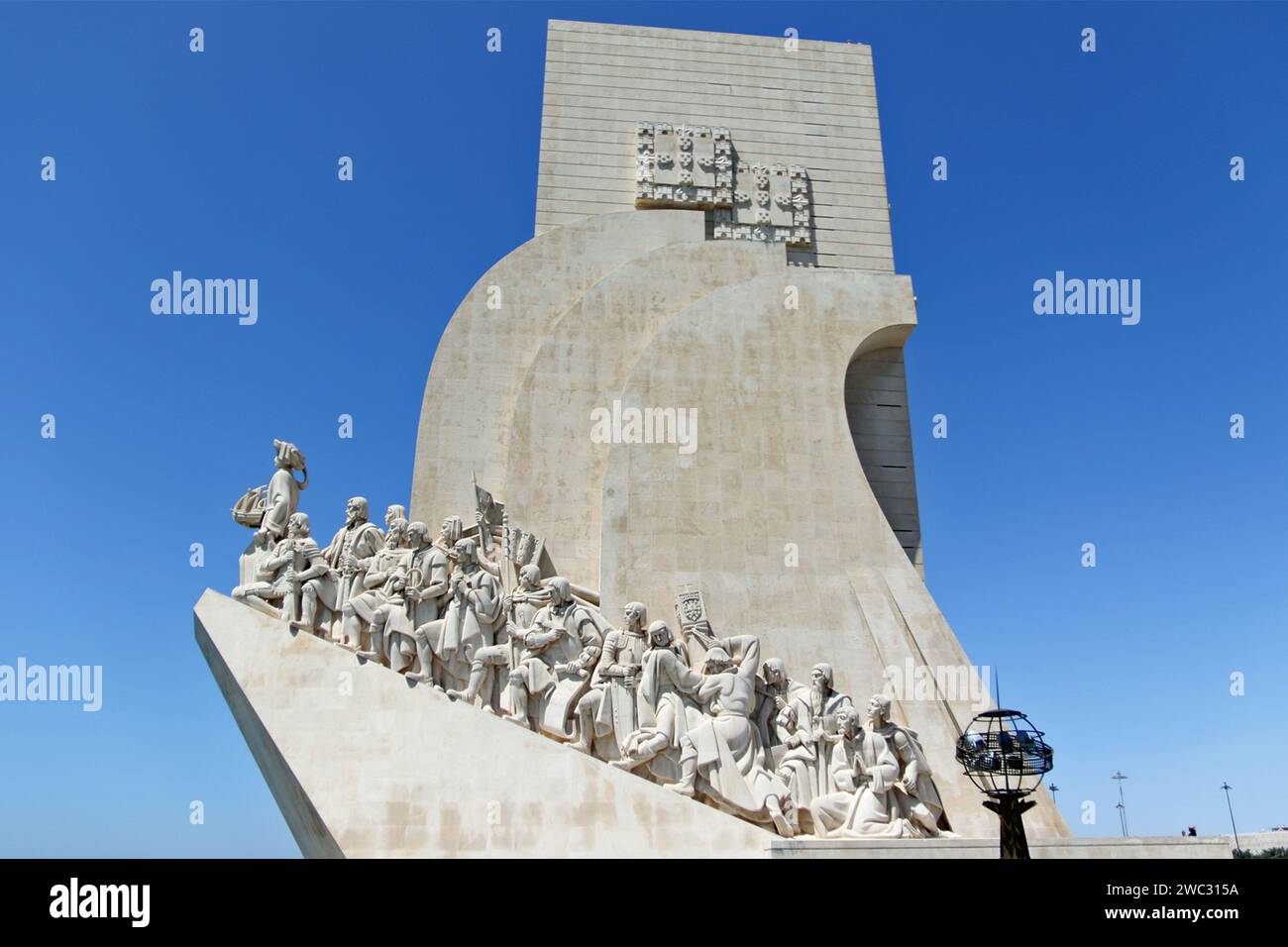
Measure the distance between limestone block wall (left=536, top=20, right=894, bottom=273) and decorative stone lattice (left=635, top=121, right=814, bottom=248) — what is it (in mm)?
209

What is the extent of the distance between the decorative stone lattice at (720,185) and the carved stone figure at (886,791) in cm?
699

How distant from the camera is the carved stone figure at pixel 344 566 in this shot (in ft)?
33.4

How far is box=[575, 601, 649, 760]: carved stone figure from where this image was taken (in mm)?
9641

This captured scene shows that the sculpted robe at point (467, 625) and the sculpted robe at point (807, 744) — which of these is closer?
the sculpted robe at point (807, 744)

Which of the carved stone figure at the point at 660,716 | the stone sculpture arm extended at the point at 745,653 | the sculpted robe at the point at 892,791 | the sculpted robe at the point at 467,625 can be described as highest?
the sculpted robe at the point at 467,625

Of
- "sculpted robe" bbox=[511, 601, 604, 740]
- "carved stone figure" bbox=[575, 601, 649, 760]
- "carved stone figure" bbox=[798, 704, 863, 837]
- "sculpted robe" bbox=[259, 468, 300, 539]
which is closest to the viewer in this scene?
"carved stone figure" bbox=[798, 704, 863, 837]

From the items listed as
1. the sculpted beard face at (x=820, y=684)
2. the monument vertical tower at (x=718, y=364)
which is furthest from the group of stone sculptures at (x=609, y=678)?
the monument vertical tower at (x=718, y=364)

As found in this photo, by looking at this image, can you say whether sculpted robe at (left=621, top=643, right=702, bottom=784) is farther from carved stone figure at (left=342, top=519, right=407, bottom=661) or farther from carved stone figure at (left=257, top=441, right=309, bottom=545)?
carved stone figure at (left=257, top=441, right=309, bottom=545)

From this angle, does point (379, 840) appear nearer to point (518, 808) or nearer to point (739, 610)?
point (518, 808)

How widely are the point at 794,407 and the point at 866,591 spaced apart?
2.24 meters

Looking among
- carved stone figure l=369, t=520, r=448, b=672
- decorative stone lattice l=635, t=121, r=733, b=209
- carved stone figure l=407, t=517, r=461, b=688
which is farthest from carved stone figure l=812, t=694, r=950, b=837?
decorative stone lattice l=635, t=121, r=733, b=209

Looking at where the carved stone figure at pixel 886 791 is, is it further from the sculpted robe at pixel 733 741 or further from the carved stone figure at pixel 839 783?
the sculpted robe at pixel 733 741
